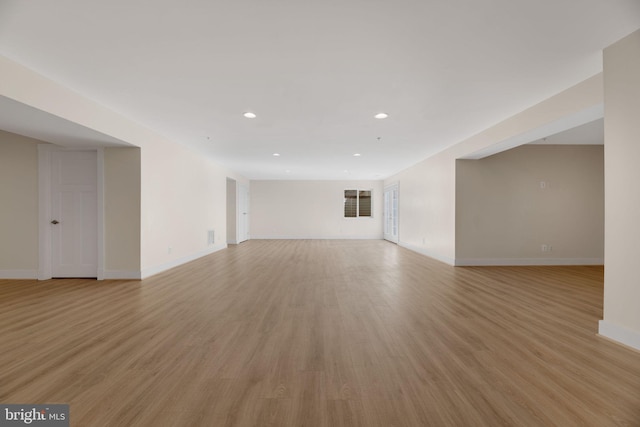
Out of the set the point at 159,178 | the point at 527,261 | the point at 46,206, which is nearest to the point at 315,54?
the point at 159,178

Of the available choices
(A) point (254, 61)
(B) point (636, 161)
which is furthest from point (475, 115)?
(A) point (254, 61)

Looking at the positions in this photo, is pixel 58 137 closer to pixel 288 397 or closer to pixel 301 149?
pixel 301 149

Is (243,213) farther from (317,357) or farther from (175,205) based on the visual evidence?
(317,357)

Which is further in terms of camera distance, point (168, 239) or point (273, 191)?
point (273, 191)

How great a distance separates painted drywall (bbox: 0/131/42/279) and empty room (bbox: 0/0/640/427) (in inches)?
1.3

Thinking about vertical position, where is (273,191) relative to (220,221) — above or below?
above

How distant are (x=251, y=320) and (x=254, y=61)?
2497 millimetres

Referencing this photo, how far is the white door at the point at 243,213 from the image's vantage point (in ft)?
34.7

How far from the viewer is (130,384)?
5.91 feet

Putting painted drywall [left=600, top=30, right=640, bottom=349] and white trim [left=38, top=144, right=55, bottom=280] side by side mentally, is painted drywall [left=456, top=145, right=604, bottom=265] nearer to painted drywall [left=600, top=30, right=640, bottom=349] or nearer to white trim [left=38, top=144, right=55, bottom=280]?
painted drywall [left=600, top=30, right=640, bottom=349]

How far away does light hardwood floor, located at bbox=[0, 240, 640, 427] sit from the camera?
62.0 inches

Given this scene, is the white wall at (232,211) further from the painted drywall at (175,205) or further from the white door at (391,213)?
the white door at (391,213)

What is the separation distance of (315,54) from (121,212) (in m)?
4.09

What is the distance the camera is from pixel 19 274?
4.73m
